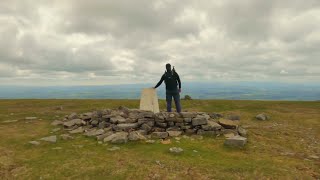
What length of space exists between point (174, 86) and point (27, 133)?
12.5 metres

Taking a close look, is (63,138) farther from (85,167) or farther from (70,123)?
(85,167)

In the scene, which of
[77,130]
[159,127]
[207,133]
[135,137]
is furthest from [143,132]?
[77,130]

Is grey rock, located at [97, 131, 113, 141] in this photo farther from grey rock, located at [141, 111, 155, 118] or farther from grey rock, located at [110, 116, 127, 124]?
grey rock, located at [141, 111, 155, 118]

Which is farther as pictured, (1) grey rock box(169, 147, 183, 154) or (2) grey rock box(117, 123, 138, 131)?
(2) grey rock box(117, 123, 138, 131)

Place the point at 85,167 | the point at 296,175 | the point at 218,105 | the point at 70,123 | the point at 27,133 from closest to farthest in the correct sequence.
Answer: the point at 296,175
the point at 85,167
the point at 27,133
the point at 70,123
the point at 218,105

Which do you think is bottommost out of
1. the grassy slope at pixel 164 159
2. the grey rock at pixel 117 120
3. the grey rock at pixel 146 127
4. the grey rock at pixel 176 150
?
the grassy slope at pixel 164 159

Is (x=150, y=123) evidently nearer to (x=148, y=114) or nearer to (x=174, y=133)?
(x=148, y=114)

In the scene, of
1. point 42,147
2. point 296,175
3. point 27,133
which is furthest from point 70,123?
point 296,175

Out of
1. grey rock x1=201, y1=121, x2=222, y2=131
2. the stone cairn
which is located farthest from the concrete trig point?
grey rock x1=201, y1=121, x2=222, y2=131

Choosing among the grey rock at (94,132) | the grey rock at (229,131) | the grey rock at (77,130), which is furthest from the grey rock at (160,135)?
the grey rock at (77,130)

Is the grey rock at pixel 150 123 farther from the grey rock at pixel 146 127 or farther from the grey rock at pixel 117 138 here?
the grey rock at pixel 117 138

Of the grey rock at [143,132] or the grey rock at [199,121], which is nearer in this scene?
the grey rock at [143,132]

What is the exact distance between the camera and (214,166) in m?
13.9

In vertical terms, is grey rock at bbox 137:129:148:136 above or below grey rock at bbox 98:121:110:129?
below
